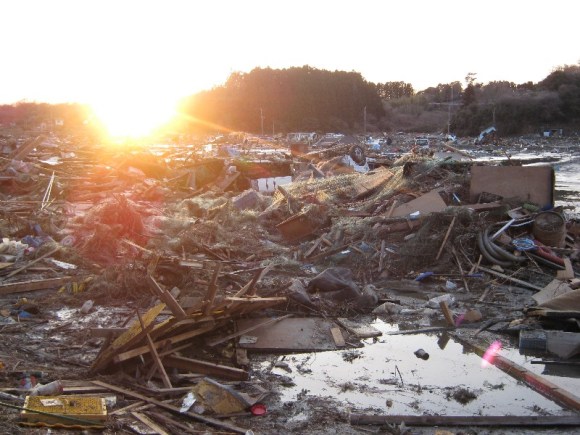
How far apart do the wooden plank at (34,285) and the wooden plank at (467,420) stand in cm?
599

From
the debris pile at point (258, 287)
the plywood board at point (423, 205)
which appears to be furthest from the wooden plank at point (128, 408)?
the plywood board at point (423, 205)

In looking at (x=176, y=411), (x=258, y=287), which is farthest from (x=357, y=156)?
(x=176, y=411)

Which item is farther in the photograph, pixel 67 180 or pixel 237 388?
pixel 67 180

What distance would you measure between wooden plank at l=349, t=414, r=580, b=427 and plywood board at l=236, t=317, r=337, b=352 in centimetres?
175

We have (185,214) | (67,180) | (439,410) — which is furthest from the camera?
(67,180)

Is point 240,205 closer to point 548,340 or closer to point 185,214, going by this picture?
point 185,214

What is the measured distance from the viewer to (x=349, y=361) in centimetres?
613

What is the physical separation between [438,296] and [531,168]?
5.01 metres

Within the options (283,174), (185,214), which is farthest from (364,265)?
(283,174)

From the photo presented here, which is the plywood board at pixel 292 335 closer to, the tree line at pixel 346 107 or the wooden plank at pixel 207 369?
the wooden plank at pixel 207 369

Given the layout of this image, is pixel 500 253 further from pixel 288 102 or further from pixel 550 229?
pixel 288 102

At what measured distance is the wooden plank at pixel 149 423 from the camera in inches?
166

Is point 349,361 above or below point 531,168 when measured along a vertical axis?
below

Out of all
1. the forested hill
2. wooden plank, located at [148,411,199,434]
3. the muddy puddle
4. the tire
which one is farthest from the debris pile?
the forested hill
